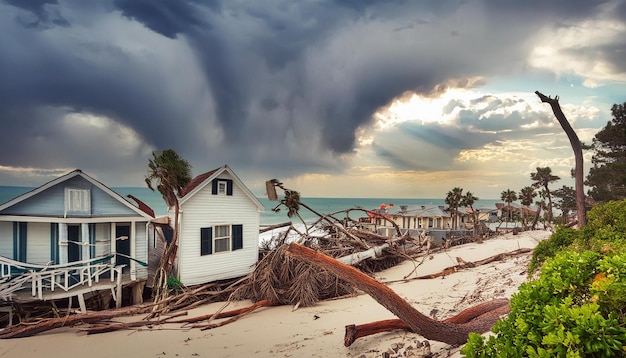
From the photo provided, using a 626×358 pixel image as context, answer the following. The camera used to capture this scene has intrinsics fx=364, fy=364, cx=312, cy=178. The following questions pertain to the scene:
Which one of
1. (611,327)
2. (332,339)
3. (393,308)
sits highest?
(611,327)

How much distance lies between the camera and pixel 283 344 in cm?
973

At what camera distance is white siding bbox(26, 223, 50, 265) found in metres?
14.6

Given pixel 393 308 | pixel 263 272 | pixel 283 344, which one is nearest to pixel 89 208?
pixel 263 272

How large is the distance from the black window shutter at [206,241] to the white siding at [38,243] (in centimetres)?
605

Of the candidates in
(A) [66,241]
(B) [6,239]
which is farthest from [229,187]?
(B) [6,239]

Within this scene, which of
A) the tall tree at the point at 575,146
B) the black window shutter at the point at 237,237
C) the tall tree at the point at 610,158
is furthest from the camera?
the tall tree at the point at 610,158

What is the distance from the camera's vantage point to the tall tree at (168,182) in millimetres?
15609

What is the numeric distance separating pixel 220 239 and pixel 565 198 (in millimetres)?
36828

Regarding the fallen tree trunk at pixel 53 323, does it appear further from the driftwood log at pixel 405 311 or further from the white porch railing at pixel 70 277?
the driftwood log at pixel 405 311

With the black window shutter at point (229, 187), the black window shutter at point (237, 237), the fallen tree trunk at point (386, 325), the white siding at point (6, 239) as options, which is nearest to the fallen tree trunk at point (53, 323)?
the white siding at point (6, 239)

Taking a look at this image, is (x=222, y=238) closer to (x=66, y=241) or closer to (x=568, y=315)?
(x=66, y=241)

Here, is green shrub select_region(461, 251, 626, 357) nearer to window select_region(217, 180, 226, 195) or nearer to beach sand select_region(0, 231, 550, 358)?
beach sand select_region(0, 231, 550, 358)

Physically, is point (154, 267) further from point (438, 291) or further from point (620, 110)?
Answer: point (620, 110)

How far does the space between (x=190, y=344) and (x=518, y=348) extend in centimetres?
1012
